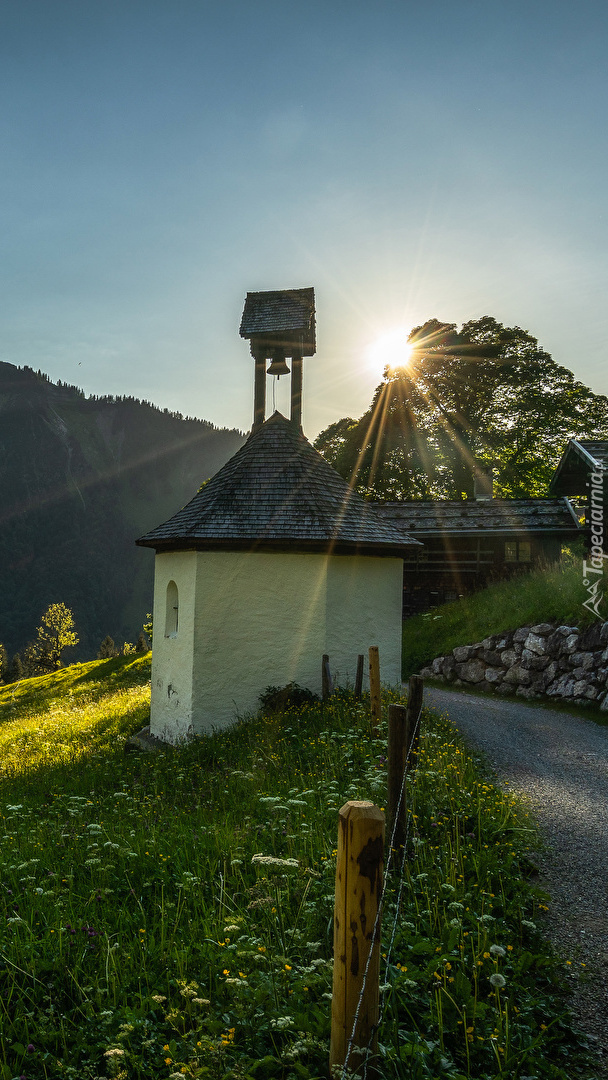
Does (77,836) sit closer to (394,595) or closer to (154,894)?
(154,894)

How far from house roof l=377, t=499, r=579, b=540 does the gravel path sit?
960 centimetres

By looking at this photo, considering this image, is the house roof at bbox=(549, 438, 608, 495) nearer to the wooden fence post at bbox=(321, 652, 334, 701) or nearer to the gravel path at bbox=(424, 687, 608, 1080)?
the gravel path at bbox=(424, 687, 608, 1080)

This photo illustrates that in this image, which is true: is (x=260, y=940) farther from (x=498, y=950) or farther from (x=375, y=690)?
(x=375, y=690)

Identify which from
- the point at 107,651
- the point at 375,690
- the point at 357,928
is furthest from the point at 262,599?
the point at 107,651

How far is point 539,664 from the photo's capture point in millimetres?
13398

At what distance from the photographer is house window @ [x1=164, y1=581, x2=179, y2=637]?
468 inches

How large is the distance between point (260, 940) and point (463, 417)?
28626 mm

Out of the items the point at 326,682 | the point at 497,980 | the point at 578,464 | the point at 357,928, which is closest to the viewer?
the point at 357,928

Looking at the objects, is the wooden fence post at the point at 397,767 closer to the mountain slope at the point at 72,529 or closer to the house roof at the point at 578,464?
the house roof at the point at 578,464

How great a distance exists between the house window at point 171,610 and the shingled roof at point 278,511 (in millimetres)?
849

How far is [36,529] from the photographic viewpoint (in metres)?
165

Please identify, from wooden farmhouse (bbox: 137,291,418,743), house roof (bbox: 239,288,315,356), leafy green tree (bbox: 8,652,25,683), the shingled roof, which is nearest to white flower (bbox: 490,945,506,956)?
wooden farmhouse (bbox: 137,291,418,743)

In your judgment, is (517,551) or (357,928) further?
(517,551)

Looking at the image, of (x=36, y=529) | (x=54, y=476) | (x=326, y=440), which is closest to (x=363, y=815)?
(x=326, y=440)
